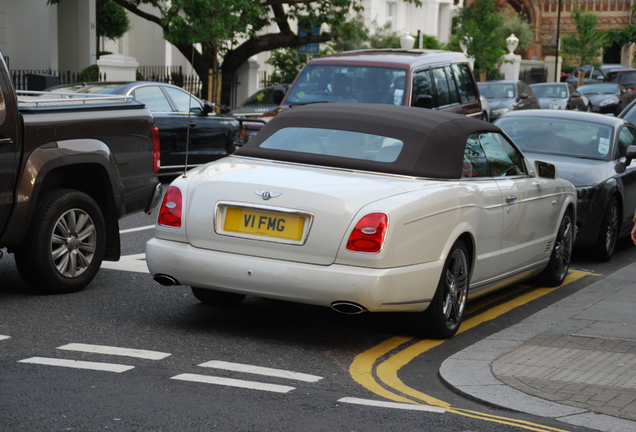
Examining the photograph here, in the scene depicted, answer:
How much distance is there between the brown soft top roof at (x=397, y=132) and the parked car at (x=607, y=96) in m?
31.7

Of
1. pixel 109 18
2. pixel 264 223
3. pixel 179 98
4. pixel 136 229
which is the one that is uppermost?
pixel 109 18

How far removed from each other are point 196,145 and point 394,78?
3531 millimetres

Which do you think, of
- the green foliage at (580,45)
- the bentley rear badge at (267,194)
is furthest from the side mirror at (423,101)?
the green foliage at (580,45)

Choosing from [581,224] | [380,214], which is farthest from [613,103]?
[380,214]

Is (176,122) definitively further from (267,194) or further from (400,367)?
(400,367)

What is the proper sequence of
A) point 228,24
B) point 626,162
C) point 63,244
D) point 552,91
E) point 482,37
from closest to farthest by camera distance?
point 63,244
point 626,162
point 228,24
point 552,91
point 482,37

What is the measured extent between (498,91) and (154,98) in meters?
16.5

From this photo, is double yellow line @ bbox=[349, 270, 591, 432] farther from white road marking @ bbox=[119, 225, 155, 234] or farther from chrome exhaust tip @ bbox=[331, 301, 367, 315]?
white road marking @ bbox=[119, 225, 155, 234]

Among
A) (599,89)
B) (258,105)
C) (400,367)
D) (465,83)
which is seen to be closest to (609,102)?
(599,89)

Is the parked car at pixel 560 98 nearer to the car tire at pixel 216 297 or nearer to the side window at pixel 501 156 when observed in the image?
the side window at pixel 501 156

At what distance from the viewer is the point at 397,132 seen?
7.70m

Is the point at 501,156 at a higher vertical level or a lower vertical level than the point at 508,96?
higher

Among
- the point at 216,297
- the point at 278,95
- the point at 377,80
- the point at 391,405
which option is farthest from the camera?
the point at 278,95

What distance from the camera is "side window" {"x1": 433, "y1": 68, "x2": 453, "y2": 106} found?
16.0 meters
